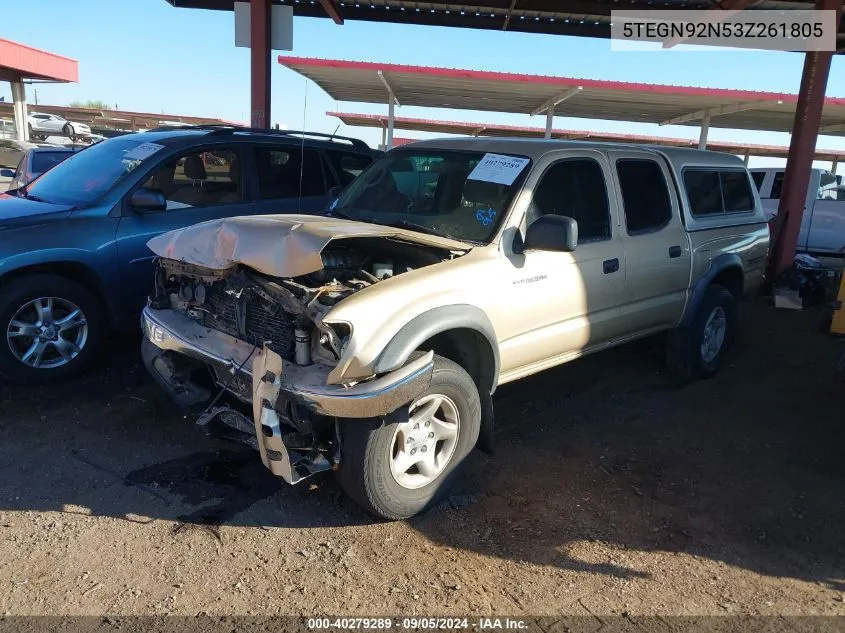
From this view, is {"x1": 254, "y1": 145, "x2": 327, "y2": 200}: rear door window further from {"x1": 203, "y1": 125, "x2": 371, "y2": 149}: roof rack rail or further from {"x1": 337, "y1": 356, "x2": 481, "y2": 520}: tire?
{"x1": 337, "y1": 356, "x2": 481, "y2": 520}: tire

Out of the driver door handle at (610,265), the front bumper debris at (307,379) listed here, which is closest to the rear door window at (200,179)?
the front bumper debris at (307,379)

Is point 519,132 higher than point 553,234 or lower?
higher

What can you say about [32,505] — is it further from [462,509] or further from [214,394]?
[462,509]

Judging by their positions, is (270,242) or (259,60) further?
(259,60)

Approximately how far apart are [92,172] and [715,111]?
15.9 metres

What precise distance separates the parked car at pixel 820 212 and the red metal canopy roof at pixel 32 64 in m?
23.4

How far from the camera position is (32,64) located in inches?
923

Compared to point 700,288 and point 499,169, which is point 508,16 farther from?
point 499,169

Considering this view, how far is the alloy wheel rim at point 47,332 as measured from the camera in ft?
15.2

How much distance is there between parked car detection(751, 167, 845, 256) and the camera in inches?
485

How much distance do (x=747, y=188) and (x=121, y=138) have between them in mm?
5830

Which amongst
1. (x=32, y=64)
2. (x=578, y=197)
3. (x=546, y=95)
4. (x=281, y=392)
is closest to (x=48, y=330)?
(x=281, y=392)

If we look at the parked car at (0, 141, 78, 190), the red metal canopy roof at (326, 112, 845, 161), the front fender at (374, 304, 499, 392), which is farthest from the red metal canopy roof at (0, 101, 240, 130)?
the front fender at (374, 304, 499, 392)

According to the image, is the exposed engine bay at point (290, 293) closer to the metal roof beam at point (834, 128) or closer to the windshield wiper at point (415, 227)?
the windshield wiper at point (415, 227)
